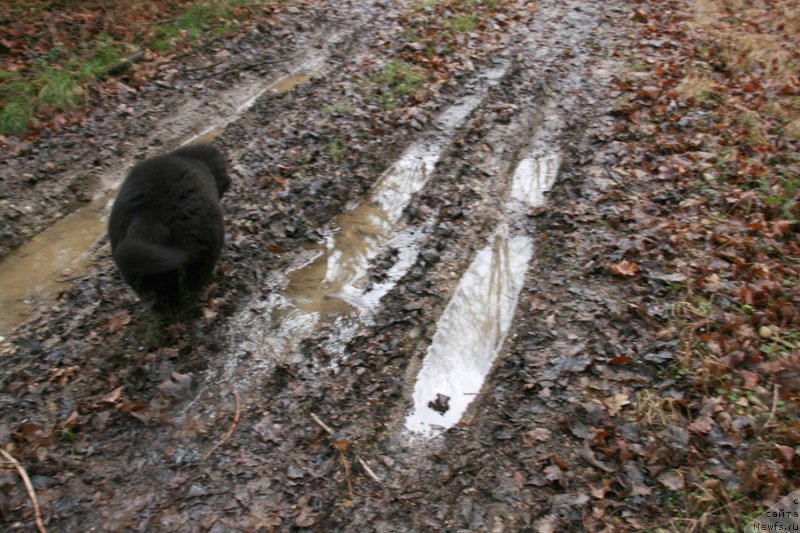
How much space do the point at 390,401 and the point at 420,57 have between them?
665cm

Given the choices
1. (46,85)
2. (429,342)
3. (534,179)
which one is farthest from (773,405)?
(46,85)

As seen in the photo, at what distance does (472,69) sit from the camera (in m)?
8.89

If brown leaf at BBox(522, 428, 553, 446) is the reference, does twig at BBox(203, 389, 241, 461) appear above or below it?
below

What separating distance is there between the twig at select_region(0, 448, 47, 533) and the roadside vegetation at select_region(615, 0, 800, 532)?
158 inches

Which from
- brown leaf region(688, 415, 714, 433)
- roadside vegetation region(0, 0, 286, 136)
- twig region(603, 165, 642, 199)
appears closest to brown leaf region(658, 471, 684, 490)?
brown leaf region(688, 415, 714, 433)

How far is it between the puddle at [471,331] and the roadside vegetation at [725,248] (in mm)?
1273

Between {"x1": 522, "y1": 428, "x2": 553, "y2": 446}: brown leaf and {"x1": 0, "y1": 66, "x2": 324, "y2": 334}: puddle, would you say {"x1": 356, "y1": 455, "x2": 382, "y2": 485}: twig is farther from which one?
{"x1": 0, "y1": 66, "x2": 324, "y2": 334}: puddle

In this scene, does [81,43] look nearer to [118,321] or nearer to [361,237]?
[118,321]

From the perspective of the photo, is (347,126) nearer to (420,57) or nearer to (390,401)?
(420,57)

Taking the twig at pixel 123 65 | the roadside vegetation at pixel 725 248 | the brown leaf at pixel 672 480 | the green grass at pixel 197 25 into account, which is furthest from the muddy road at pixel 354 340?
the green grass at pixel 197 25

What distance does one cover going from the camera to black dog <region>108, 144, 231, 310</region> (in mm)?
3857

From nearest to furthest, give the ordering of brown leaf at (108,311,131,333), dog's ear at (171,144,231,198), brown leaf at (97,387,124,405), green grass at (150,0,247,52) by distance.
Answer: brown leaf at (97,387,124,405) < brown leaf at (108,311,131,333) < dog's ear at (171,144,231,198) < green grass at (150,0,247,52)

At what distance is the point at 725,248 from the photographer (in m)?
5.44

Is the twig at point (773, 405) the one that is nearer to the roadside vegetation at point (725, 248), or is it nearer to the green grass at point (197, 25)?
the roadside vegetation at point (725, 248)
